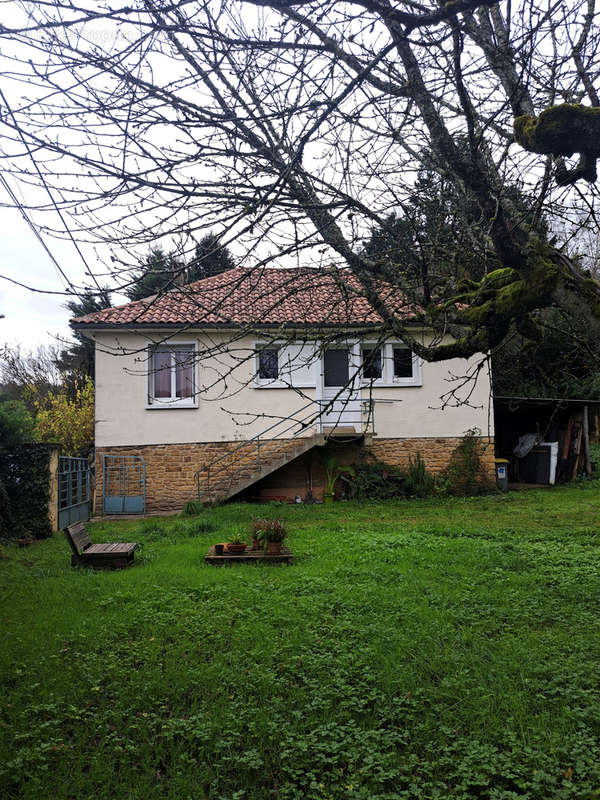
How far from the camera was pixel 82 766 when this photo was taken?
384 centimetres

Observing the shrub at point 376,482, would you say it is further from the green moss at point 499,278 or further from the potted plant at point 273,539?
the green moss at point 499,278

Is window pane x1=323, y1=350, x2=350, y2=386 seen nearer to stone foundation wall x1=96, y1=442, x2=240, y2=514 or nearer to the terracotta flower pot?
stone foundation wall x1=96, y1=442, x2=240, y2=514

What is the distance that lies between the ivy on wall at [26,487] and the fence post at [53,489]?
15 centimetres

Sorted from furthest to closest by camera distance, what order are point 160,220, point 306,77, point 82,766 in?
point 160,220 < point 306,77 < point 82,766

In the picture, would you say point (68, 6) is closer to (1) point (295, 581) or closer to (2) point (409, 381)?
(1) point (295, 581)

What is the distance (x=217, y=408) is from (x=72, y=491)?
4.24m

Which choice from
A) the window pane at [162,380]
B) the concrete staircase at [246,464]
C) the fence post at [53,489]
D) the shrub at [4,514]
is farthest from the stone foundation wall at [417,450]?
the shrub at [4,514]

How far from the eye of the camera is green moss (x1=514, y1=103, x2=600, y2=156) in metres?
4.14

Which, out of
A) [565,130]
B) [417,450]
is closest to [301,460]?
[417,450]

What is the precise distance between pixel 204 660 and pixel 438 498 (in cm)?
1234

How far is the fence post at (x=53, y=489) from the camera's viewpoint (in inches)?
498

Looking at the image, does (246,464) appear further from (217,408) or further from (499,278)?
(499,278)

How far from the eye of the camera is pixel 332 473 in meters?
17.5

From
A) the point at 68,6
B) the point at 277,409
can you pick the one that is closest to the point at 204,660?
Answer: the point at 68,6
